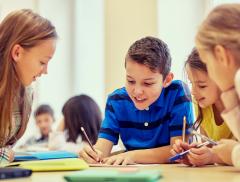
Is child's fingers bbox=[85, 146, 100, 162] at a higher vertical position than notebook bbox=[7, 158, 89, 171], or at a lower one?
lower

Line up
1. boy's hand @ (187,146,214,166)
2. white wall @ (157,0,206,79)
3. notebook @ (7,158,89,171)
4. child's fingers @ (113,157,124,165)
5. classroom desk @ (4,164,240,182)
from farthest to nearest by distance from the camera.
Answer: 1. white wall @ (157,0,206,79)
2. child's fingers @ (113,157,124,165)
3. boy's hand @ (187,146,214,166)
4. notebook @ (7,158,89,171)
5. classroom desk @ (4,164,240,182)

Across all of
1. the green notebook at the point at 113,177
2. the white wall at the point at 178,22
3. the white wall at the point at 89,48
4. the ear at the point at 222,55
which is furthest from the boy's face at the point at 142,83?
the white wall at the point at 89,48

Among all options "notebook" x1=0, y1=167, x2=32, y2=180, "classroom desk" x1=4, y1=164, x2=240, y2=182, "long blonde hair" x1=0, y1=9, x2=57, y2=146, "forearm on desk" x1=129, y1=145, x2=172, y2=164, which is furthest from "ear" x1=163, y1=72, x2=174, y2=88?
"notebook" x1=0, y1=167, x2=32, y2=180

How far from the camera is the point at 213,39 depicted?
1.22 metres

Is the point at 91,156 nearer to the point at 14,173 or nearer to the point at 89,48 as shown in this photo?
the point at 14,173

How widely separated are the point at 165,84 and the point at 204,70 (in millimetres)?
233

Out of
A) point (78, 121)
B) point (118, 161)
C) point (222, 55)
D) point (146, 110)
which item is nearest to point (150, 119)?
point (146, 110)

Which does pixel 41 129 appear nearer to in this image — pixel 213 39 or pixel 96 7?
pixel 96 7

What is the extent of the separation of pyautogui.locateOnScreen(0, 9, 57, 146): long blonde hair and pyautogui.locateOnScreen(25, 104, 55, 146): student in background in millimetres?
2259

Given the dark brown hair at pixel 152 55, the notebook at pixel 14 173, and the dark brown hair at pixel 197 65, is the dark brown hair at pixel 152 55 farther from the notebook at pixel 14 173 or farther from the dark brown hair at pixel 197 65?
the notebook at pixel 14 173

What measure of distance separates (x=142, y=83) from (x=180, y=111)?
21 centimetres

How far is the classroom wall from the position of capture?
2.96 m

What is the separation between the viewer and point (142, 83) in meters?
1.82

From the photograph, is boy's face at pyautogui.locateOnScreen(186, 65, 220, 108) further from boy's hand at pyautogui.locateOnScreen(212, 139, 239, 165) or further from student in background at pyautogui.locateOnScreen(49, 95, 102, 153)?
student in background at pyautogui.locateOnScreen(49, 95, 102, 153)
